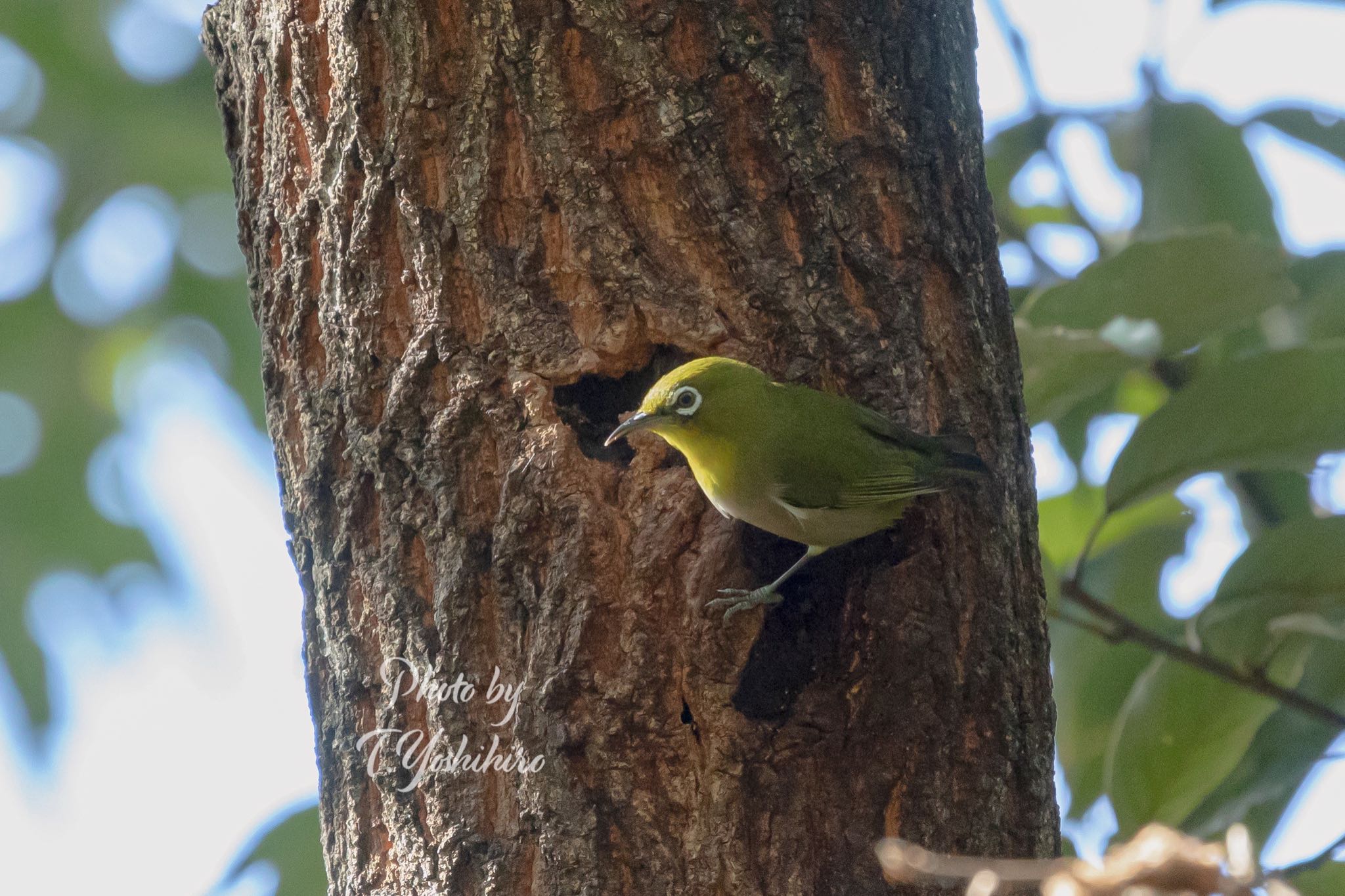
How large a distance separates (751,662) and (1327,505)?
2511 millimetres

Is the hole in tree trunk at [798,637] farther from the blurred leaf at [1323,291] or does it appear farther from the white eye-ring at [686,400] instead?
the blurred leaf at [1323,291]

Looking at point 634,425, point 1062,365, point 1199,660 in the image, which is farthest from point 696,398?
point 1199,660

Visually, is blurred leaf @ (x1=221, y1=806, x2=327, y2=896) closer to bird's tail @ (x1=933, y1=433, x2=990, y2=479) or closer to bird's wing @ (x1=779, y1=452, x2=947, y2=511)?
bird's wing @ (x1=779, y1=452, x2=947, y2=511)

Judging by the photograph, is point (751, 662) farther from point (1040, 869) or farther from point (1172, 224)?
point (1172, 224)

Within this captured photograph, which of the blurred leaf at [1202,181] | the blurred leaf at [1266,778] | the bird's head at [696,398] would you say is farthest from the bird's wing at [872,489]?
the blurred leaf at [1202,181]

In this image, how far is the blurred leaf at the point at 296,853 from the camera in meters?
3.16

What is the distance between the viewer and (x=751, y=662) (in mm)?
2203

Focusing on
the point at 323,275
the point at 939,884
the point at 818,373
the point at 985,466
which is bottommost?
the point at 939,884

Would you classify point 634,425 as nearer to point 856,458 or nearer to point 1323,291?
point 856,458

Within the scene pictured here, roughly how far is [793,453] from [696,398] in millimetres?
317

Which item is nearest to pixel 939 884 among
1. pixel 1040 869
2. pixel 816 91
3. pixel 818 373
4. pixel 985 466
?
pixel 985 466

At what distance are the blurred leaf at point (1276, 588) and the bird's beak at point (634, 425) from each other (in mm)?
1628

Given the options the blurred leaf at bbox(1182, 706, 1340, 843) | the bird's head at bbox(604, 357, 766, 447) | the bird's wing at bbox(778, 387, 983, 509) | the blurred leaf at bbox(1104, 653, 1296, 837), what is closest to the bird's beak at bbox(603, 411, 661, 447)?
the bird's head at bbox(604, 357, 766, 447)

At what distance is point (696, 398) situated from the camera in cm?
252
